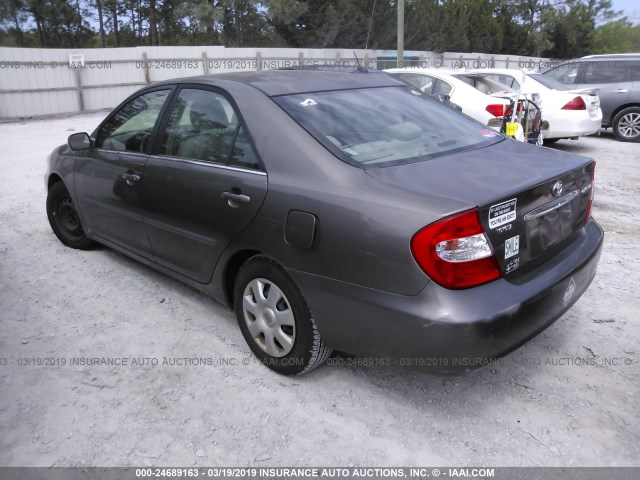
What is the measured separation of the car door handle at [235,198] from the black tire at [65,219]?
236 cm

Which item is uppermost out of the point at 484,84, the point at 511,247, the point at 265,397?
the point at 484,84

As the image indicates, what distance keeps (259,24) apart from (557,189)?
1386 inches

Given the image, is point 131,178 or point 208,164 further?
point 131,178

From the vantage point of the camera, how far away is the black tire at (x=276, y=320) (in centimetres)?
266

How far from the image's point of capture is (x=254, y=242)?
2.75 m

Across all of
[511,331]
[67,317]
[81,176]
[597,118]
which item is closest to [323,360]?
[511,331]

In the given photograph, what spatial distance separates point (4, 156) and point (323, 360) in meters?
9.27

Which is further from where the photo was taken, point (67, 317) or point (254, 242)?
point (67, 317)

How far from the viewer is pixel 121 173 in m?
3.74

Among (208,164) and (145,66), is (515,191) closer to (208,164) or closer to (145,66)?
(208,164)

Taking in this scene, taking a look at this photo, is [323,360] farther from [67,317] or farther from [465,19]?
[465,19]

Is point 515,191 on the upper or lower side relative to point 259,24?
lower

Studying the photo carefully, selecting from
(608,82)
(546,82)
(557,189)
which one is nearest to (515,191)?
(557,189)

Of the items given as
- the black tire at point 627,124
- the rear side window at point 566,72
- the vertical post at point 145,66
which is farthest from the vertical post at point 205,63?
the black tire at point 627,124
